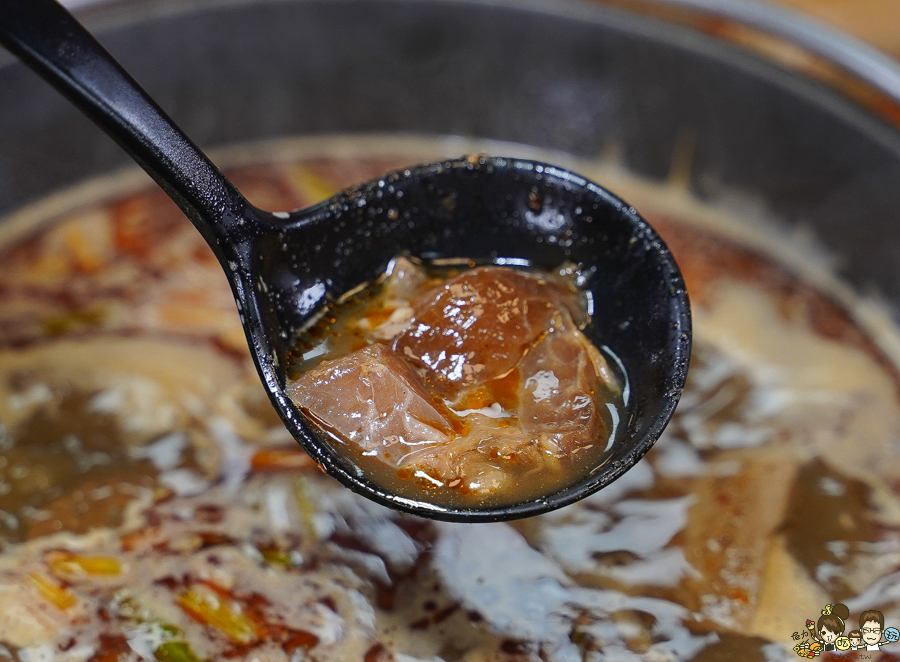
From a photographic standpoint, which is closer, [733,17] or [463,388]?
[463,388]

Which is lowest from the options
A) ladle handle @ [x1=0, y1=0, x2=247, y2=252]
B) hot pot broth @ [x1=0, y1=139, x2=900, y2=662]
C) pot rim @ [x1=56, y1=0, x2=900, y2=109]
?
hot pot broth @ [x1=0, y1=139, x2=900, y2=662]

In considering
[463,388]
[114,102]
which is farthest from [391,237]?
[114,102]

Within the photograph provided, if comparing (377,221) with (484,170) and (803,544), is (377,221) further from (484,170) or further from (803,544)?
(803,544)

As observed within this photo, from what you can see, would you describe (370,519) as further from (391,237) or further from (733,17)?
(733,17)

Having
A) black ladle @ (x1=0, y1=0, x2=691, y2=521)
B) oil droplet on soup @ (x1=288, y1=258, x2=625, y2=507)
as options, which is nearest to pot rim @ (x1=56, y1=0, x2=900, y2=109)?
black ladle @ (x1=0, y1=0, x2=691, y2=521)

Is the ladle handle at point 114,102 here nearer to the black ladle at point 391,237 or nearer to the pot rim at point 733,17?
the black ladle at point 391,237

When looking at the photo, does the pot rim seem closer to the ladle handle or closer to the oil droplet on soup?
the ladle handle

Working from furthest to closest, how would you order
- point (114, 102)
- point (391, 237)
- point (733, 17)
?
point (733, 17) < point (391, 237) < point (114, 102)

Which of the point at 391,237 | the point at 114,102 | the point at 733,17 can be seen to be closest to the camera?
the point at 114,102
